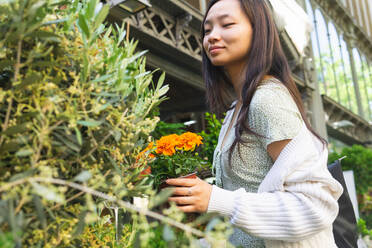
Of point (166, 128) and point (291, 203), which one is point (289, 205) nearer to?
point (291, 203)

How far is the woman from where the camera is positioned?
97 cm

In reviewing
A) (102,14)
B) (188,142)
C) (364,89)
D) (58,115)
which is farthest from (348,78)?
(58,115)

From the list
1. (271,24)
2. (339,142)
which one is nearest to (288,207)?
(271,24)

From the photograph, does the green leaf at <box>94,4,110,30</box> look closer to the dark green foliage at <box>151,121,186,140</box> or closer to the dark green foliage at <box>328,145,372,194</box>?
the dark green foliage at <box>151,121,186,140</box>

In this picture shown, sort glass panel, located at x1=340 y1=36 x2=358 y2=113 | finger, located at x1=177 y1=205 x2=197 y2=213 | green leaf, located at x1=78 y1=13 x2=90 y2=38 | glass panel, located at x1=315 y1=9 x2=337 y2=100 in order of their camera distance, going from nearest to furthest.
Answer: green leaf, located at x1=78 y1=13 x2=90 y2=38 < finger, located at x1=177 y1=205 x2=197 y2=213 < glass panel, located at x1=315 y1=9 x2=337 y2=100 < glass panel, located at x1=340 y1=36 x2=358 y2=113

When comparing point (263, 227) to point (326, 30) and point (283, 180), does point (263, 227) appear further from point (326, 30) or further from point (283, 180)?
point (326, 30)

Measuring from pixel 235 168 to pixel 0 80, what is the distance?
0.75 meters

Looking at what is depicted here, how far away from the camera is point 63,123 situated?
0.65 m

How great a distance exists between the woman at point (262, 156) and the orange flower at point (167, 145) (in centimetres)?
18

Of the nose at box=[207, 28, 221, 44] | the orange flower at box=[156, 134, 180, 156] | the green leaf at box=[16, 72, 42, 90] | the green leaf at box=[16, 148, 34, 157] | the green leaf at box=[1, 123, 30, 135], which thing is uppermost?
→ the nose at box=[207, 28, 221, 44]

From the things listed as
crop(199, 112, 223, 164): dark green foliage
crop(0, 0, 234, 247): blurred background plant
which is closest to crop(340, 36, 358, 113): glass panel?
crop(199, 112, 223, 164): dark green foliage

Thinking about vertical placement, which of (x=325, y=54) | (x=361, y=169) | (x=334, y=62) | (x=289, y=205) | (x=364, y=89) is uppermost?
(x=325, y=54)

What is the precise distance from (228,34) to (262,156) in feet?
1.37

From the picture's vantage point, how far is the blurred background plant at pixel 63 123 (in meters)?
0.58
